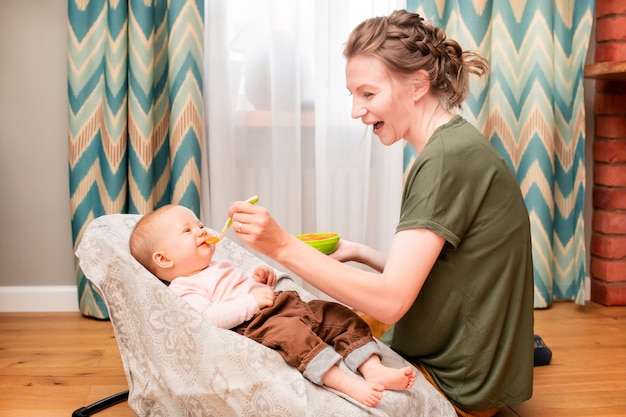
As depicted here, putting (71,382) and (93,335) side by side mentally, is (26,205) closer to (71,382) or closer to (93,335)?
(93,335)

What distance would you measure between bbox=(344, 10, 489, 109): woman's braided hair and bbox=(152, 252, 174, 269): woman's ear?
2.00 ft

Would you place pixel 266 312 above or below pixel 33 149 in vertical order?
below

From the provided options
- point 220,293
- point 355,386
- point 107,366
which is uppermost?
point 220,293

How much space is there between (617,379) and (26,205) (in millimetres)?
2140

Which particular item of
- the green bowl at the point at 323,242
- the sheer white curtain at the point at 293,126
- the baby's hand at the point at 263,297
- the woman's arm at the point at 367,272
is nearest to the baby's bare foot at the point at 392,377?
the woman's arm at the point at 367,272

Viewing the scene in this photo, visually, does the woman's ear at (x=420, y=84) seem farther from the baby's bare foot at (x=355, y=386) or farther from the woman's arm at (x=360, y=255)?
the baby's bare foot at (x=355, y=386)

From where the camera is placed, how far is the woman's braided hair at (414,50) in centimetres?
150

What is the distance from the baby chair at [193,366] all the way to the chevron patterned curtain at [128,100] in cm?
96

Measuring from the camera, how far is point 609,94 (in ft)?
9.46

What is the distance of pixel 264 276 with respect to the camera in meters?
1.79

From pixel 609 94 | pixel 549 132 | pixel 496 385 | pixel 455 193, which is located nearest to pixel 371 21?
pixel 455 193

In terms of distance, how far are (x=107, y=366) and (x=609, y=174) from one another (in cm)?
204

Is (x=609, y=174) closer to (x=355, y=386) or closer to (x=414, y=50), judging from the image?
(x=414, y=50)

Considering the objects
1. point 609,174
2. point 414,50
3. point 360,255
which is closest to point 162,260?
point 360,255
